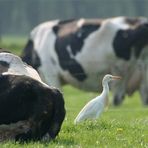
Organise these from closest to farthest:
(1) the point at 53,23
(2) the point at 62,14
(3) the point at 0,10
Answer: (1) the point at 53,23, (3) the point at 0,10, (2) the point at 62,14

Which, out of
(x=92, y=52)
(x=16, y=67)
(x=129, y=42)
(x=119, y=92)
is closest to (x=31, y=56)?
(x=92, y=52)

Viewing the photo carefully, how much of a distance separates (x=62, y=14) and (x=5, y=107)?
71.7 metres

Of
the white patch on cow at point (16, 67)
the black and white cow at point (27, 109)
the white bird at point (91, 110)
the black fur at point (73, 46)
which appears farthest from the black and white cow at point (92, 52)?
the black and white cow at point (27, 109)

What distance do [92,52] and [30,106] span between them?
14129 mm

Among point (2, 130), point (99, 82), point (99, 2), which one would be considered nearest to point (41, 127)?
point (2, 130)

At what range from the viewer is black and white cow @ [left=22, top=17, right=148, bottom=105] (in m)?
23.9

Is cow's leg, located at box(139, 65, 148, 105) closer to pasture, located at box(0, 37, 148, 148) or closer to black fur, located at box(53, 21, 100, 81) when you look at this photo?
black fur, located at box(53, 21, 100, 81)

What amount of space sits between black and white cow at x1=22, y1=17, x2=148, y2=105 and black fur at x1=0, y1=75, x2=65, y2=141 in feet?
45.1

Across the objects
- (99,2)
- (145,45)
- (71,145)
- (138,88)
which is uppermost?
(71,145)

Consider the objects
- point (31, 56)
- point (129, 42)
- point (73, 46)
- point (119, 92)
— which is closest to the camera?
point (129, 42)

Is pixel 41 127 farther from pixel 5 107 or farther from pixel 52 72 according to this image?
pixel 52 72

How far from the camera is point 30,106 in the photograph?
1010 cm

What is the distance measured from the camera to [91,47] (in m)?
24.1

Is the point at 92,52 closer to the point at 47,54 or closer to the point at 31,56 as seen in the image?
the point at 47,54
